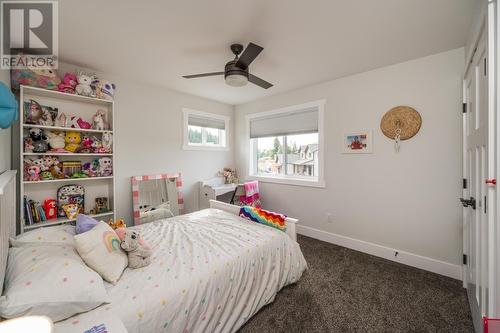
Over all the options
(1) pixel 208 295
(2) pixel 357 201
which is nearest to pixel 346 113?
(2) pixel 357 201

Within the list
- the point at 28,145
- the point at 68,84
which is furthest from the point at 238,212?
the point at 68,84

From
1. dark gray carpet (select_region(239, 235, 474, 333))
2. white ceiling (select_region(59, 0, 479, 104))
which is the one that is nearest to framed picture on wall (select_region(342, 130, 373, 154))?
white ceiling (select_region(59, 0, 479, 104))

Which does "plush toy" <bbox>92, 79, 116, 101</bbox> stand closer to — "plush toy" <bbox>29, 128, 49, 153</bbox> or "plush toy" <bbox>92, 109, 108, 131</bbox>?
"plush toy" <bbox>92, 109, 108, 131</bbox>

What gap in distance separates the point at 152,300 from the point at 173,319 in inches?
6.8

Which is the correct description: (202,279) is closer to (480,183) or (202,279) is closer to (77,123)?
(480,183)

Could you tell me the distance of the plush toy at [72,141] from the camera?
252cm

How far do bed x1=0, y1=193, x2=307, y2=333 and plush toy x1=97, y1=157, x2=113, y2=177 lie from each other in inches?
43.1

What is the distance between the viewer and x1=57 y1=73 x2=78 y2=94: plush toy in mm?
2410

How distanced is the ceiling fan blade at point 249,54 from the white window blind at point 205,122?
208 centimetres

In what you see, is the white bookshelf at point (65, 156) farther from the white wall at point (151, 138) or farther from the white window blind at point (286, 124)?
the white window blind at point (286, 124)

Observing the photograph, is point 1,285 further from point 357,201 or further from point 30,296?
point 357,201

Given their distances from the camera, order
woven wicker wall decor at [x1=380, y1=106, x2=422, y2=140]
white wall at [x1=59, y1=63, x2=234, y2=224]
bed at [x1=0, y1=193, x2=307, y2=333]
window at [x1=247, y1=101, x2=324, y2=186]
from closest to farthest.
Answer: bed at [x1=0, y1=193, x2=307, y2=333]
woven wicker wall decor at [x1=380, y1=106, x2=422, y2=140]
white wall at [x1=59, y1=63, x2=234, y2=224]
window at [x1=247, y1=101, x2=324, y2=186]

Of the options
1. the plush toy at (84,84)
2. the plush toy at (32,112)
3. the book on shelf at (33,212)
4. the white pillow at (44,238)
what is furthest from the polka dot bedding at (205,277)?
the plush toy at (84,84)

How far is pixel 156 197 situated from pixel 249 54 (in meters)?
2.61
